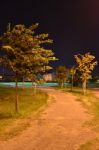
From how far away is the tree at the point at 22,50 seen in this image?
75.5ft

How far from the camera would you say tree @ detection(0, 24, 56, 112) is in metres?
23.0

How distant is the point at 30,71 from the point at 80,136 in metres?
8.18

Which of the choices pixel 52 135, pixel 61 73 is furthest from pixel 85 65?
pixel 52 135

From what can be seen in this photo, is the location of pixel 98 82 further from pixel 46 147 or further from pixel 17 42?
pixel 46 147

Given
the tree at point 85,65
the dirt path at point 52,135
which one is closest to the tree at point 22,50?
the dirt path at point 52,135

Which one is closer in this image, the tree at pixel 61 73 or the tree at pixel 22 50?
the tree at pixel 22 50

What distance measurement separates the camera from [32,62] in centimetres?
2344

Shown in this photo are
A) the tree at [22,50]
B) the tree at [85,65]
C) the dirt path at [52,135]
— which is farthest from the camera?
the tree at [85,65]

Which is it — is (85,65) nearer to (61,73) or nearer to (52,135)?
(61,73)

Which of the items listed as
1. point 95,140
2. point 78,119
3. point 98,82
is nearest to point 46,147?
point 95,140

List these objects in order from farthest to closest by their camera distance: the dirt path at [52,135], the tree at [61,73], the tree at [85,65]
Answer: the tree at [61,73], the tree at [85,65], the dirt path at [52,135]

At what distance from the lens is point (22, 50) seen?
2334 cm

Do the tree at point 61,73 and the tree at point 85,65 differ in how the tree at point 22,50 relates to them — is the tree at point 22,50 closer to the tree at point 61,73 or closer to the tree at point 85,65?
the tree at point 85,65

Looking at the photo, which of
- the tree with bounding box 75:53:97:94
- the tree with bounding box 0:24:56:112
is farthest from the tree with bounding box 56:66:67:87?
the tree with bounding box 0:24:56:112
